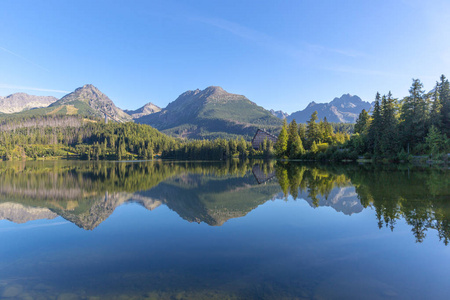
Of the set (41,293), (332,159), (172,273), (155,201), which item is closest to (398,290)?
(172,273)

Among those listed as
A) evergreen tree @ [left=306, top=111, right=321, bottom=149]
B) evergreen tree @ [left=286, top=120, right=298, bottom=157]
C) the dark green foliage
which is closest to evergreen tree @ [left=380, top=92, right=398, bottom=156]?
the dark green foliage

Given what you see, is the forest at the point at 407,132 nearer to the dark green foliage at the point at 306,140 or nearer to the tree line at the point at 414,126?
the tree line at the point at 414,126

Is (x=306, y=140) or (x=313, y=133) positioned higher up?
(x=313, y=133)

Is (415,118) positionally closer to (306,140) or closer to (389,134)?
(389,134)

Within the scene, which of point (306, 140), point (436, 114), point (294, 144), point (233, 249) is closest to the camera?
point (233, 249)

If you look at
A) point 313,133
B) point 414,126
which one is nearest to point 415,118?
point 414,126

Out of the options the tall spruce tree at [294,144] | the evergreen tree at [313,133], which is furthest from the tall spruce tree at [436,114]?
the tall spruce tree at [294,144]

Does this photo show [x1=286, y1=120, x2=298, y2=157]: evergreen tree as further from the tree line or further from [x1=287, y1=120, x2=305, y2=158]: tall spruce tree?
the tree line

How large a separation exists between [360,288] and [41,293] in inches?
367

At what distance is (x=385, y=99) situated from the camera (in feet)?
240

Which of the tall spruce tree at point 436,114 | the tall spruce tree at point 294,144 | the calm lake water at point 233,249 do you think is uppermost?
the tall spruce tree at point 436,114

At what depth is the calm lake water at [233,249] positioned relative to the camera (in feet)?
23.7

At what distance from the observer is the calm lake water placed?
23.7ft

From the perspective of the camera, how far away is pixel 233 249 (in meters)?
10.3
